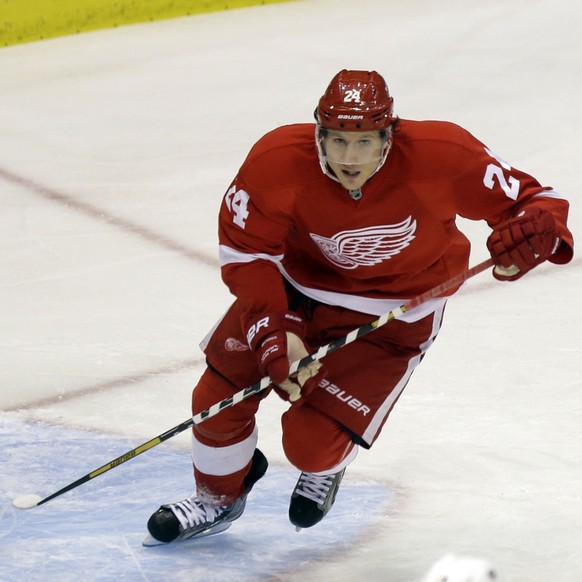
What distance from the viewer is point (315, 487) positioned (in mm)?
2789

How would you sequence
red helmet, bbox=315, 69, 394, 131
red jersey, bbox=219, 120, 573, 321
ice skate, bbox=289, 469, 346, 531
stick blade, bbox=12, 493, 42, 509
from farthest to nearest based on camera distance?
stick blade, bbox=12, 493, 42, 509 < ice skate, bbox=289, 469, 346, 531 < red jersey, bbox=219, 120, 573, 321 < red helmet, bbox=315, 69, 394, 131

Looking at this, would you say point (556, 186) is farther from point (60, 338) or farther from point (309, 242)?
point (309, 242)

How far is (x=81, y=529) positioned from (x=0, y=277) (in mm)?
1576

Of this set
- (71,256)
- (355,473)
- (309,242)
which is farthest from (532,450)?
(71,256)

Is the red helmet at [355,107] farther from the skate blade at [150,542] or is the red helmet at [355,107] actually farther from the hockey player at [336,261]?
the skate blade at [150,542]

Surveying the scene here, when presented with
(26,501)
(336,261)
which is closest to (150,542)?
(26,501)

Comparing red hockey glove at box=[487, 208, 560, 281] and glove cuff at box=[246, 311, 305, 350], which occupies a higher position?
red hockey glove at box=[487, 208, 560, 281]

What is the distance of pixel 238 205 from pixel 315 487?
2.08 ft

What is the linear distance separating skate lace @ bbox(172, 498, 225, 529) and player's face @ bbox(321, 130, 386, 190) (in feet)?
2.68

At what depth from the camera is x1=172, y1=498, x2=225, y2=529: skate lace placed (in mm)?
2840

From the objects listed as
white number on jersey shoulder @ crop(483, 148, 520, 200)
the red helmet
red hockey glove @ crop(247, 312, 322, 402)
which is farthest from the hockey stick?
the red helmet

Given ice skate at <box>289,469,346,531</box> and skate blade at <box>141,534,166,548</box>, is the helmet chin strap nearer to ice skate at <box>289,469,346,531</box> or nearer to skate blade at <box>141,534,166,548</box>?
ice skate at <box>289,469,346,531</box>

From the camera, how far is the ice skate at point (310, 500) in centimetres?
278

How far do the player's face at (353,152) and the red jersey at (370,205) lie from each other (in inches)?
2.4
